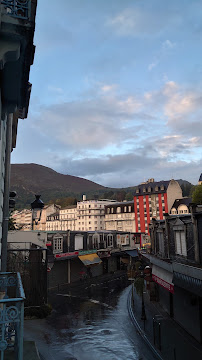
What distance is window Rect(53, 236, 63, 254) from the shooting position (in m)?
33.0

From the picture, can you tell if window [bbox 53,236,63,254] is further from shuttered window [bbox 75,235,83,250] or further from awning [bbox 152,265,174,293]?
awning [bbox 152,265,174,293]

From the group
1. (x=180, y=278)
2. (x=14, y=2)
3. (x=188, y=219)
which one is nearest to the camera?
(x=14, y=2)

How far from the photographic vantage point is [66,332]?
1695 cm

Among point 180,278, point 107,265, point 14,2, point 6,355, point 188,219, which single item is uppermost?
point 14,2

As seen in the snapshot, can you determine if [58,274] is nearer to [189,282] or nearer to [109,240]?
[109,240]

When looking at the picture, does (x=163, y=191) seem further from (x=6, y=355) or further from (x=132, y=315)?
(x=6, y=355)

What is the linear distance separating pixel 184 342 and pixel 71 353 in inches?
246

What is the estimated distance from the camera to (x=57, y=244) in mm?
33469

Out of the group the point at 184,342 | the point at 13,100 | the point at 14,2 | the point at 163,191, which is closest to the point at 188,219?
the point at 184,342

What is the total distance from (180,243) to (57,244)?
19703 millimetres

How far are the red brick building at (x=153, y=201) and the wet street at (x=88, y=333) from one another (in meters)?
59.1

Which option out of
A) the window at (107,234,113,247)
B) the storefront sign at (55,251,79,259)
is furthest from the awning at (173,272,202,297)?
the window at (107,234,113,247)

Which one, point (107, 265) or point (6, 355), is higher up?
point (6, 355)

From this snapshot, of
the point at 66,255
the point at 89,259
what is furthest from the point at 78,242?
the point at 66,255
